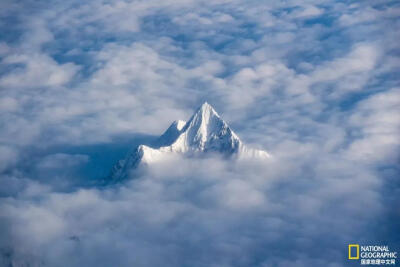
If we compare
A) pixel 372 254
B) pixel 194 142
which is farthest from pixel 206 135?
pixel 372 254

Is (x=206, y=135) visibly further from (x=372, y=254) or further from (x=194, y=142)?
(x=372, y=254)

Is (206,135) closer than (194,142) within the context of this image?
No

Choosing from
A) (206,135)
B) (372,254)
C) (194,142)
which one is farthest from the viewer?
(206,135)

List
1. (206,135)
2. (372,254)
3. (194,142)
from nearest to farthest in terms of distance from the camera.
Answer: (372,254)
(194,142)
(206,135)

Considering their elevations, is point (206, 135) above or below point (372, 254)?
above

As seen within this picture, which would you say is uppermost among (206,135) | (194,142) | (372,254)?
(206,135)

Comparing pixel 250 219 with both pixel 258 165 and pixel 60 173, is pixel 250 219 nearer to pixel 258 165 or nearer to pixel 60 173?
pixel 258 165

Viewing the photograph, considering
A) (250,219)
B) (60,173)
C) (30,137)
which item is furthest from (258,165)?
(30,137)
